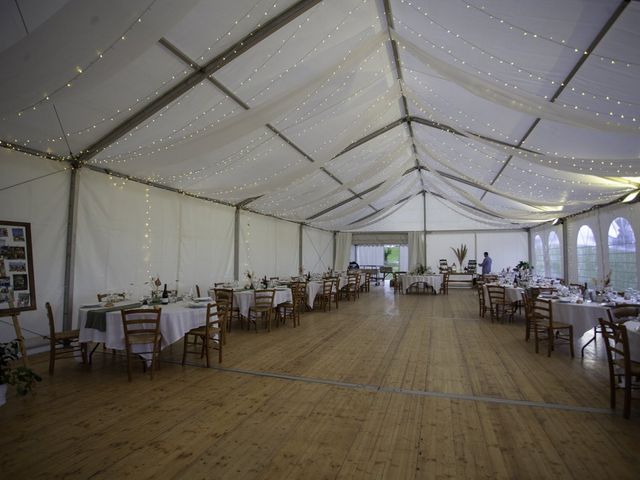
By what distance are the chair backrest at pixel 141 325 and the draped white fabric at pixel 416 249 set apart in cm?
1420

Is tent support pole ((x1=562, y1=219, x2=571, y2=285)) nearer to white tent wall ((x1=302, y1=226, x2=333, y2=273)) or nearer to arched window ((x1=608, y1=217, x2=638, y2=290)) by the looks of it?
arched window ((x1=608, y1=217, x2=638, y2=290))

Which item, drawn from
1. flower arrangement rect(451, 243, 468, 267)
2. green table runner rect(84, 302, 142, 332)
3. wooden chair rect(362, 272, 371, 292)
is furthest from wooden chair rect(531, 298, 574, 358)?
flower arrangement rect(451, 243, 468, 267)

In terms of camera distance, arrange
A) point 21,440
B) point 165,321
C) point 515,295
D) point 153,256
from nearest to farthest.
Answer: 1. point 21,440
2. point 165,321
3. point 153,256
4. point 515,295

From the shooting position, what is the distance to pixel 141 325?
4.25 m

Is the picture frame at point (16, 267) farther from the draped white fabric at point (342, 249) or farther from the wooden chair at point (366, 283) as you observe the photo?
the draped white fabric at point (342, 249)

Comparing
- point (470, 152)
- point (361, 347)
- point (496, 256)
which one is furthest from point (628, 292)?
point (496, 256)

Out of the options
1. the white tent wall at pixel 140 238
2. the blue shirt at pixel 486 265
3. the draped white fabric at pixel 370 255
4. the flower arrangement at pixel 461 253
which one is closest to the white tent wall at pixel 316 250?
the draped white fabric at pixel 370 255

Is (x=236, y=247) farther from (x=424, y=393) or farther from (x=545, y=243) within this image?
(x=545, y=243)

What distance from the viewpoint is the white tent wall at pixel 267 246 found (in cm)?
1032


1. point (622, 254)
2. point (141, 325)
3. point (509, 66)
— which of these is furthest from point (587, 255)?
point (141, 325)

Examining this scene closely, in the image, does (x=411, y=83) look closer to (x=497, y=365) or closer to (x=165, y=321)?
(x=497, y=365)

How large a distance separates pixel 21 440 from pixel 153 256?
462 cm

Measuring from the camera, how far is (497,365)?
4559 millimetres

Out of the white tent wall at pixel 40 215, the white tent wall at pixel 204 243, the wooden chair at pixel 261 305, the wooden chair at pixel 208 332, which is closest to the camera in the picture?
the wooden chair at pixel 208 332
